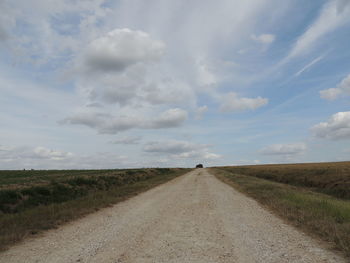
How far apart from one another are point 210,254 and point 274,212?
6527mm

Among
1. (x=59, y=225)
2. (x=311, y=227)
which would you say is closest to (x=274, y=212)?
(x=311, y=227)

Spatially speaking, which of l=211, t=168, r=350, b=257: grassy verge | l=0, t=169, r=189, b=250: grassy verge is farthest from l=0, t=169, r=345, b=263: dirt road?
l=0, t=169, r=189, b=250: grassy verge

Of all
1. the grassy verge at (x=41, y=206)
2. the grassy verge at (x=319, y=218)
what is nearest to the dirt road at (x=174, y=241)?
the grassy verge at (x=319, y=218)

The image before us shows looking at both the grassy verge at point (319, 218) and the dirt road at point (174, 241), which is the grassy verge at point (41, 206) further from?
the grassy verge at point (319, 218)

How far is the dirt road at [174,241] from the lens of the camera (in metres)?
5.99

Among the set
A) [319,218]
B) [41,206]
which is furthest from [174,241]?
[41,206]

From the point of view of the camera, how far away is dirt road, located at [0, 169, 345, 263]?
19.6ft

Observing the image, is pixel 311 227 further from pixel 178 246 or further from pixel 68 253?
pixel 68 253

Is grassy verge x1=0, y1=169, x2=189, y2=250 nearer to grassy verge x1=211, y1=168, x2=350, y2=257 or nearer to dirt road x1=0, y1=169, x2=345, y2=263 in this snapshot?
dirt road x1=0, y1=169, x2=345, y2=263

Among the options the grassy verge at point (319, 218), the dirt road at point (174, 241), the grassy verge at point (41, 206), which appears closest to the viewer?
the dirt road at point (174, 241)

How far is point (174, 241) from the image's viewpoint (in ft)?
23.6

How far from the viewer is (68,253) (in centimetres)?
634

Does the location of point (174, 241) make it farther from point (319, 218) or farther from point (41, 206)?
point (41, 206)

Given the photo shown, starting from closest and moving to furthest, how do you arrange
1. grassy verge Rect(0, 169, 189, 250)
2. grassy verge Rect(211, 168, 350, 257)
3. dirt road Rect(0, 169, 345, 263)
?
dirt road Rect(0, 169, 345, 263), grassy verge Rect(211, 168, 350, 257), grassy verge Rect(0, 169, 189, 250)
